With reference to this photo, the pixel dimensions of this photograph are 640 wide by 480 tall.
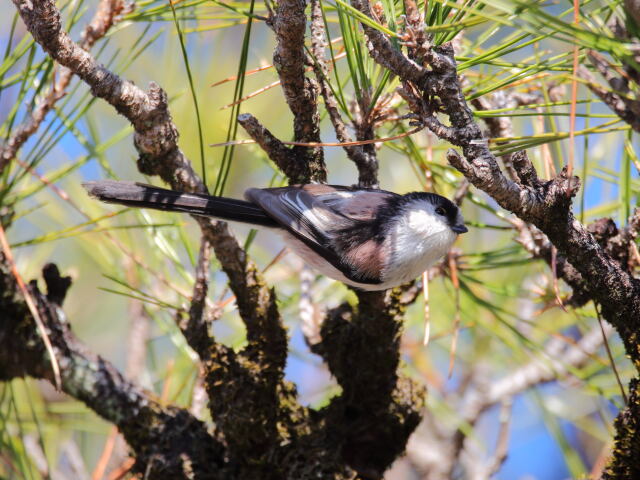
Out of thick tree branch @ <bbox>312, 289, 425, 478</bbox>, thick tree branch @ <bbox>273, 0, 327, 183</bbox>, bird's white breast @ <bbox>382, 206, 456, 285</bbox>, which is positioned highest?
thick tree branch @ <bbox>273, 0, 327, 183</bbox>

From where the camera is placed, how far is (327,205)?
1.44m

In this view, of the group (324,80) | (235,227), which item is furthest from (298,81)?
(235,227)

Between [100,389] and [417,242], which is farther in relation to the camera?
[417,242]

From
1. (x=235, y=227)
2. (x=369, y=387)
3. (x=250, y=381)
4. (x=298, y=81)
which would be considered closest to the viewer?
(x=298, y=81)

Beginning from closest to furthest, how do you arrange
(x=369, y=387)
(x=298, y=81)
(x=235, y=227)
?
(x=298, y=81) → (x=369, y=387) → (x=235, y=227)

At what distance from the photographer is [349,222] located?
1.48 metres

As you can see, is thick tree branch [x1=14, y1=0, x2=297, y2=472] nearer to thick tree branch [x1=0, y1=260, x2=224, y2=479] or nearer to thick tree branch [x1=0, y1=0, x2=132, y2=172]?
thick tree branch [x1=0, y1=260, x2=224, y2=479]

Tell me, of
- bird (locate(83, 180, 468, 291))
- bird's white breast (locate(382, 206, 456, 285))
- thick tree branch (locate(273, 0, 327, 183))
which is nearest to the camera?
thick tree branch (locate(273, 0, 327, 183))

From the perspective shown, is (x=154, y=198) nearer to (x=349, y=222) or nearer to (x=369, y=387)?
(x=349, y=222)

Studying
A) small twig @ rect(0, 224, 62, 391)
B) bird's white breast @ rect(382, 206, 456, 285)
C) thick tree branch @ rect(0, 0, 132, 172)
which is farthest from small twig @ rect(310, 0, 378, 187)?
small twig @ rect(0, 224, 62, 391)

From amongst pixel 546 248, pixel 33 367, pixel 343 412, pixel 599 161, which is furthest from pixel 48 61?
pixel 599 161

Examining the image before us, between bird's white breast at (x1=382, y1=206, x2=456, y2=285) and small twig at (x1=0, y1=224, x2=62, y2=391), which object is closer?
small twig at (x1=0, y1=224, x2=62, y2=391)

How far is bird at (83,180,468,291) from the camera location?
132 cm

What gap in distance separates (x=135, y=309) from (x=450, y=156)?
4.47ft
